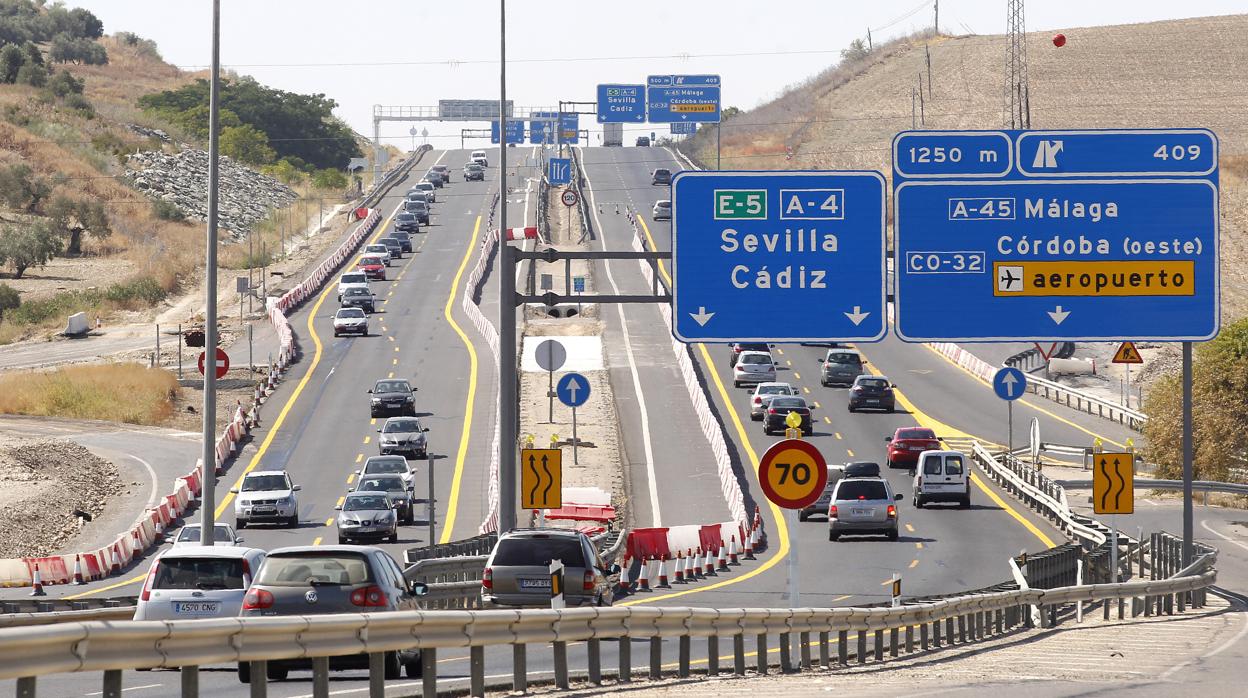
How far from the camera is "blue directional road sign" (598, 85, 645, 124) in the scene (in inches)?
5340

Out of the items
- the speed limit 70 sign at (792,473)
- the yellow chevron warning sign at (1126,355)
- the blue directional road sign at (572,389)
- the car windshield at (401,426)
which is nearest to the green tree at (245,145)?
the car windshield at (401,426)

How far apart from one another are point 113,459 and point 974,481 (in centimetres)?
2635

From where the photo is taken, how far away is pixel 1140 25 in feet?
654

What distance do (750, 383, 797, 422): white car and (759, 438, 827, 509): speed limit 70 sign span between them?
1688 inches

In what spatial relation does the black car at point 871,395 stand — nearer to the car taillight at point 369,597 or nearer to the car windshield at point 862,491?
the car windshield at point 862,491

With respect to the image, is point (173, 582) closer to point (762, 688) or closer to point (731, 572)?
point (762, 688)

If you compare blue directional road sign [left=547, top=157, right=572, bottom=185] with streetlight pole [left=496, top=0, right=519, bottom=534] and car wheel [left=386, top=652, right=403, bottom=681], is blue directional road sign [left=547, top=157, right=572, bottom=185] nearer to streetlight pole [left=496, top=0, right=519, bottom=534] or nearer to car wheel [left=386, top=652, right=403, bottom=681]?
streetlight pole [left=496, top=0, right=519, bottom=534]

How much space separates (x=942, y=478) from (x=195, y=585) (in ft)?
102

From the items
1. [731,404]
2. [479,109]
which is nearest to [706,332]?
[731,404]

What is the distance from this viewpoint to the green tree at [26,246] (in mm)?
96750

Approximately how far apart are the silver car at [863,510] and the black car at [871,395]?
72.0 feet

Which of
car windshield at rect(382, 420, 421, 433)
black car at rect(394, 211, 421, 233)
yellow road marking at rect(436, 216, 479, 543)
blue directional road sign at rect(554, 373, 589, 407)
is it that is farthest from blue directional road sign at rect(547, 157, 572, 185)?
blue directional road sign at rect(554, 373, 589, 407)

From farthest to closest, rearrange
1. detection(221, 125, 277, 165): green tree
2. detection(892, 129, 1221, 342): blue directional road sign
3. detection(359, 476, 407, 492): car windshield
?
detection(221, 125, 277, 165): green tree, detection(359, 476, 407, 492): car windshield, detection(892, 129, 1221, 342): blue directional road sign

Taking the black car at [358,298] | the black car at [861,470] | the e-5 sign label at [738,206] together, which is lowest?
the black car at [861,470]
